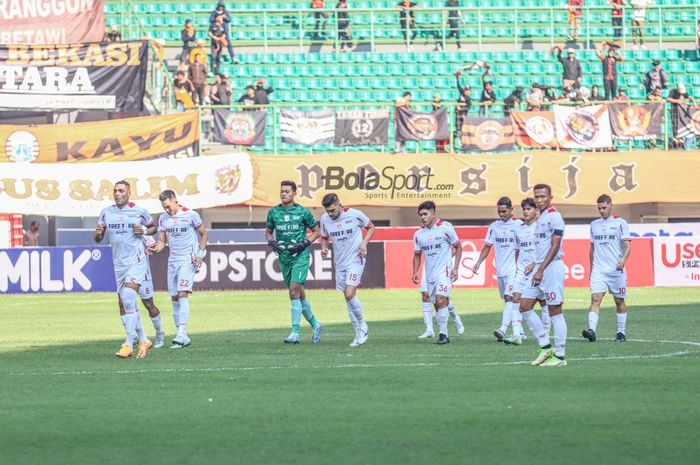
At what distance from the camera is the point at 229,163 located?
1420 inches

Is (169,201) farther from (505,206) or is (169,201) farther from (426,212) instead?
(505,206)

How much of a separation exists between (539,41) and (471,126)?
10662 millimetres

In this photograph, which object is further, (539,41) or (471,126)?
(539,41)

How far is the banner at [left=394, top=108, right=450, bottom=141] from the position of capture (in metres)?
36.9

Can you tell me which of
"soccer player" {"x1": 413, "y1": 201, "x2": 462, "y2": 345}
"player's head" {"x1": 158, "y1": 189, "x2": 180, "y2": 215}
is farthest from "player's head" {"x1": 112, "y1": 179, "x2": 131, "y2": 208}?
"soccer player" {"x1": 413, "y1": 201, "x2": 462, "y2": 345}

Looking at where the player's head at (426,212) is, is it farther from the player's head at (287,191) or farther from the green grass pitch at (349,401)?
the player's head at (287,191)

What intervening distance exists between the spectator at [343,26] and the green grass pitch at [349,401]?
26069 millimetres

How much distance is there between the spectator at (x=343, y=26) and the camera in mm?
45144

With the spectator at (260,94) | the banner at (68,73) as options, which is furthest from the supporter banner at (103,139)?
the spectator at (260,94)

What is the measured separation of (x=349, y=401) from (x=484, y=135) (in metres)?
26.7

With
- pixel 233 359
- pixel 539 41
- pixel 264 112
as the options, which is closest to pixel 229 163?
pixel 264 112

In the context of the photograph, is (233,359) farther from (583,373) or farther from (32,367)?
(583,373)

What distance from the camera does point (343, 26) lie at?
153ft

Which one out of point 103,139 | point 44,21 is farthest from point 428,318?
point 44,21
